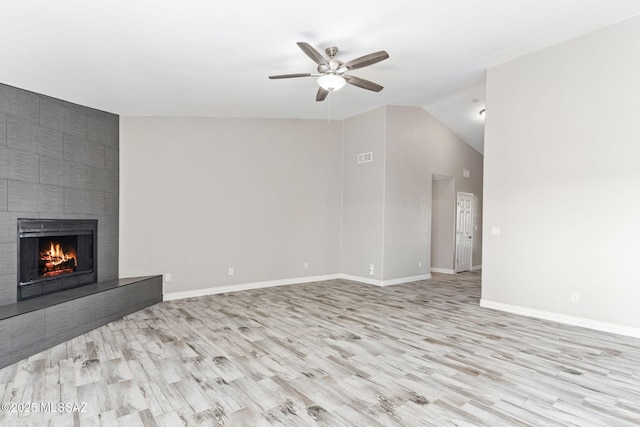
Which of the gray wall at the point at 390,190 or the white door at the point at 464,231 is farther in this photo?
the white door at the point at 464,231

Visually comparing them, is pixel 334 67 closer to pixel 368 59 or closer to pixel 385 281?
pixel 368 59

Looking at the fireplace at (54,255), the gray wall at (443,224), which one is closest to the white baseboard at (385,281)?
the gray wall at (443,224)

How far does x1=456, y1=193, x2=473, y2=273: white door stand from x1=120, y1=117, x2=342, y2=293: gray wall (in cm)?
305

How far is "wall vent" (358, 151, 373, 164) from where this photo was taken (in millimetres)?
6648

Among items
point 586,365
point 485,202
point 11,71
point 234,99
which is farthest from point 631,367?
point 11,71

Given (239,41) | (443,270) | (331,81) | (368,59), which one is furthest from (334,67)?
(443,270)

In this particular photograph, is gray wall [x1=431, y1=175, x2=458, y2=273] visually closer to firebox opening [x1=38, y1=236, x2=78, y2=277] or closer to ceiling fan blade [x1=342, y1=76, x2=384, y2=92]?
ceiling fan blade [x1=342, y1=76, x2=384, y2=92]

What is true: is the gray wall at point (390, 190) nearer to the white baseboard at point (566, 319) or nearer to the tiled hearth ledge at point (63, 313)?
the white baseboard at point (566, 319)

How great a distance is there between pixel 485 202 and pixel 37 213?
Result: 564cm

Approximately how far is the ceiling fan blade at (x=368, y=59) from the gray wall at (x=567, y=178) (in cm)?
243

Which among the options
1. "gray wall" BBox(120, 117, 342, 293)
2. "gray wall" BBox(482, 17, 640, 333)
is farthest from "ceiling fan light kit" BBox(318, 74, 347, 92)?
"gray wall" BBox(120, 117, 342, 293)

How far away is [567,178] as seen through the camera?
4180 mm

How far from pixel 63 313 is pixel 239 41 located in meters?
3.25

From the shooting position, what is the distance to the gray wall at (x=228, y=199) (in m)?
5.17
